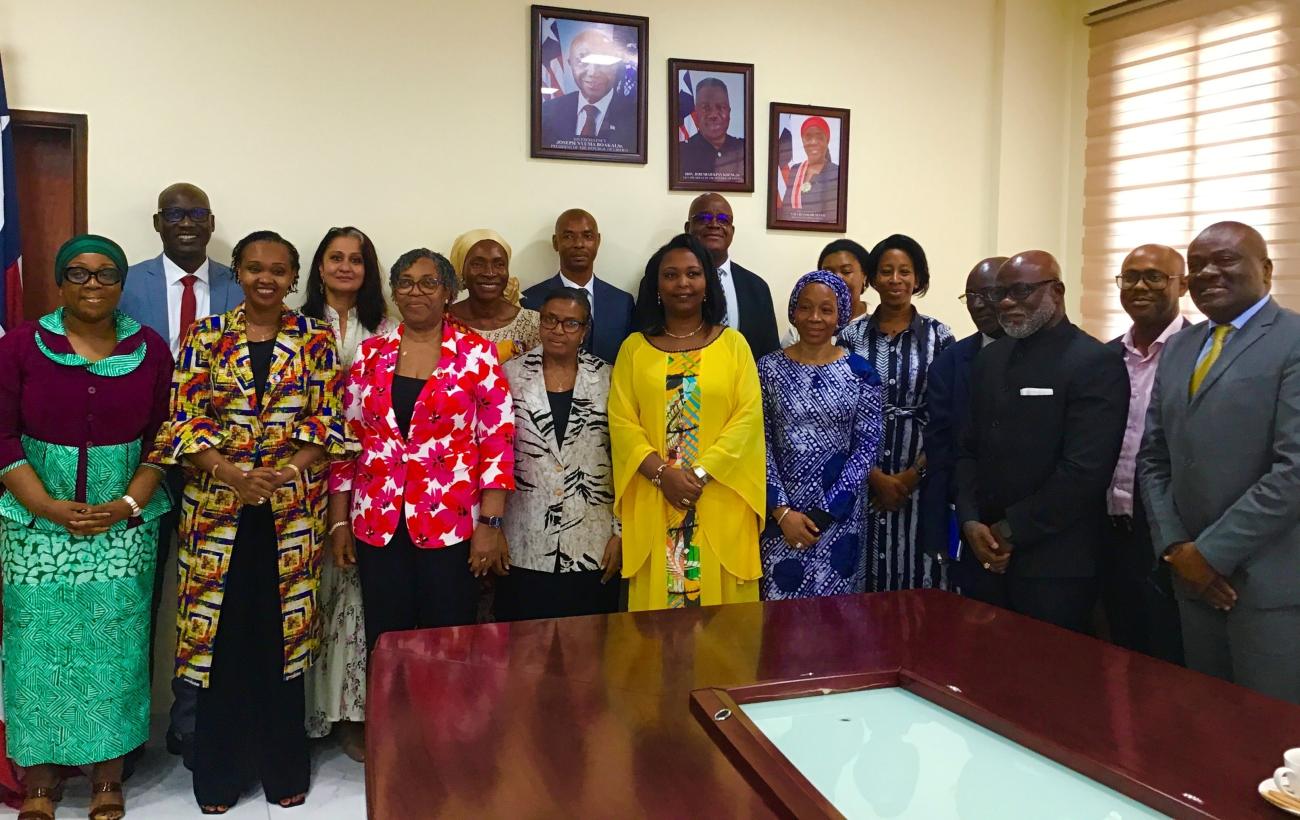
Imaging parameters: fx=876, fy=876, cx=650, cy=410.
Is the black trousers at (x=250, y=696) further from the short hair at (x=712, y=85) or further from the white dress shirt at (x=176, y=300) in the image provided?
the short hair at (x=712, y=85)

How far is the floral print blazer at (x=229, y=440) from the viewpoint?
2.46 meters

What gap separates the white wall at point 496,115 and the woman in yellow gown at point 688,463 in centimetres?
121

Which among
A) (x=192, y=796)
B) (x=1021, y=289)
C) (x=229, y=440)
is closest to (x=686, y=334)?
(x=1021, y=289)

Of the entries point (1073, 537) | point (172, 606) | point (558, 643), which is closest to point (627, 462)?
point (558, 643)

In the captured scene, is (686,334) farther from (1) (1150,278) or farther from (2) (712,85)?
(2) (712,85)

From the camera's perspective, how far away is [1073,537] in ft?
7.70

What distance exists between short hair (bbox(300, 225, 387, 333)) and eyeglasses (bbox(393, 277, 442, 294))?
463mm

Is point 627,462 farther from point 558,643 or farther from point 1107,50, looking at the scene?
point 1107,50

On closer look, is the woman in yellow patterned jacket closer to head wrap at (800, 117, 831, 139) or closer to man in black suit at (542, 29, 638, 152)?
man in black suit at (542, 29, 638, 152)

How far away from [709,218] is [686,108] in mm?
632

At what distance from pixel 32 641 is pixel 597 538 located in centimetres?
160

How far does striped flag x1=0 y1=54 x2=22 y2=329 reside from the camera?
292cm

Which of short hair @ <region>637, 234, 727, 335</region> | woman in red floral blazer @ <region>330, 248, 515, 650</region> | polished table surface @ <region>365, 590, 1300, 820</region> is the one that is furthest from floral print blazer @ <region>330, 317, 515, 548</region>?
polished table surface @ <region>365, 590, 1300, 820</region>

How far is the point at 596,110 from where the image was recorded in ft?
12.1
